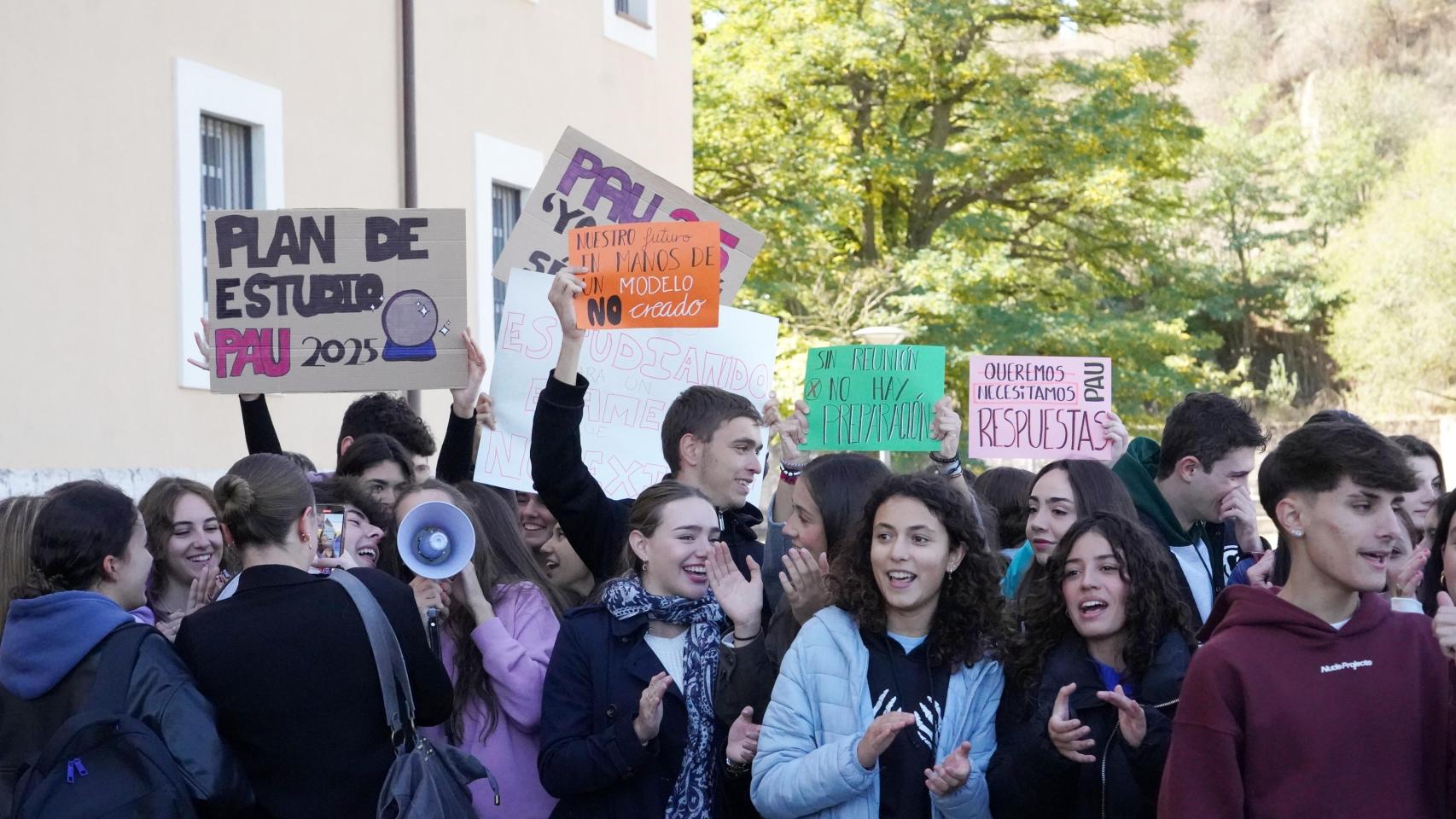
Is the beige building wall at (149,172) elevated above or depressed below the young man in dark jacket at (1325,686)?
above

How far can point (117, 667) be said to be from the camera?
3816 mm

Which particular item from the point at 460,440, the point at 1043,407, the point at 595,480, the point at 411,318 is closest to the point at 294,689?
the point at 595,480

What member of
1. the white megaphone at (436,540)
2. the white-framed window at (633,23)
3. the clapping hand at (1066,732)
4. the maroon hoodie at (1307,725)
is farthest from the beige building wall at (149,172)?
the maroon hoodie at (1307,725)

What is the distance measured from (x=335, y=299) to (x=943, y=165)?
63.2 feet

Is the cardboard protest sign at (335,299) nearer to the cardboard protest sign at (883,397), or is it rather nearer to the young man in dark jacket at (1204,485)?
the cardboard protest sign at (883,397)

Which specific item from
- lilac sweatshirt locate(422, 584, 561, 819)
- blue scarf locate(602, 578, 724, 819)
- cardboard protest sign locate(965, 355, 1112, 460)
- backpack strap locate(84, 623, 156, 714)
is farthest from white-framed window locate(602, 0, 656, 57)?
backpack strap locate(84, 623, 156, 714)

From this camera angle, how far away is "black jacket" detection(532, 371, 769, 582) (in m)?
5.12

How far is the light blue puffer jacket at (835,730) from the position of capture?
3.95 m

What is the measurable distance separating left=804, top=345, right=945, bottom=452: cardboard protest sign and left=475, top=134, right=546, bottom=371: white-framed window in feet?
19.3

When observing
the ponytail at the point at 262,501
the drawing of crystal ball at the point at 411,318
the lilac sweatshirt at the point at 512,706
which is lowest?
the lilac sweatshirt at the point at 512,706

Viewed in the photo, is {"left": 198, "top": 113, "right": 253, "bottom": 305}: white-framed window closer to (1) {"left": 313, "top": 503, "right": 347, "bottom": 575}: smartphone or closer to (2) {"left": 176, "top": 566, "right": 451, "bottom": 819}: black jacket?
(1) {"left": 313, "top": 503, "right": 347, "bottom": 575}: smartphone

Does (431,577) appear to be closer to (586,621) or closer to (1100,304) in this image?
(586,621)

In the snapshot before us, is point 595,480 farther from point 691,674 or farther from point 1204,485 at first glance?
point 1204,485

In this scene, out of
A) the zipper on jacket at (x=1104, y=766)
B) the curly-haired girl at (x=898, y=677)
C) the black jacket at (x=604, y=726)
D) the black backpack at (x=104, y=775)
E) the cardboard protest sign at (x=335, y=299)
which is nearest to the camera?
the black backpack at (x=104, y=775)
